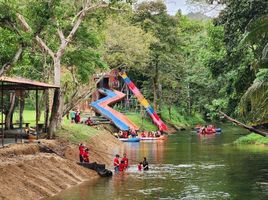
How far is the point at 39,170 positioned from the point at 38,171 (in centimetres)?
24

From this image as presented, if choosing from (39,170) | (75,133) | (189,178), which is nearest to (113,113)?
(75,133)

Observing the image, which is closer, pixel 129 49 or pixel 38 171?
pixel 38 171

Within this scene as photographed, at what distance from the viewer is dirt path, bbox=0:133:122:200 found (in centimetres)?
2334

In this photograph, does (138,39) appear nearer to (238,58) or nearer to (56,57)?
(238,58)

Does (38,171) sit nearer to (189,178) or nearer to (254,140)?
(189,178)

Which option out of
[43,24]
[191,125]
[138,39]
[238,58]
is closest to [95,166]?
[43,24]

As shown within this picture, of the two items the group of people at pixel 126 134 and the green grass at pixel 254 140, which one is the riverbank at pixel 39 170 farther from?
the group of people at pixel 126 134

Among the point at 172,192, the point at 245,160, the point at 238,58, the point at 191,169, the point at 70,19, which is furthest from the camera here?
the point at 238,58

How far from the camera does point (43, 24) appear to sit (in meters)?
27.4

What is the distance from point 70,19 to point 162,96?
4431 centimetres

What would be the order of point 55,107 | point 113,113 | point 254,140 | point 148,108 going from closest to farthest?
point 55,107
point 254,140
point 113,113
point 148,108

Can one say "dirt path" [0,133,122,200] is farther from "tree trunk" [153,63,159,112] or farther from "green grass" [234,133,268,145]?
"tree trunk" [153,63,159,112]

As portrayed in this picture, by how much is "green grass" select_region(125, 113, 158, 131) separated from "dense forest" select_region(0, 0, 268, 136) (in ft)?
16.9

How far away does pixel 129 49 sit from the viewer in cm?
5772
